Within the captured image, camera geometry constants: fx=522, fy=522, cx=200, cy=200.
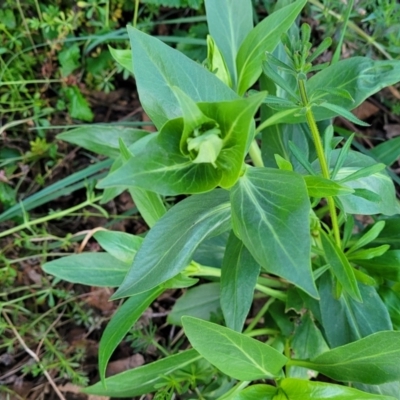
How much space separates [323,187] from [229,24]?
15.1 inches

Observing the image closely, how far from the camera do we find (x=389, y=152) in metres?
1.03

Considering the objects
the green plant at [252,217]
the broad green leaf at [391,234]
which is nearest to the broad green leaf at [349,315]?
the green plant at [252,217]

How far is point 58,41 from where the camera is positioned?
51.3 inches

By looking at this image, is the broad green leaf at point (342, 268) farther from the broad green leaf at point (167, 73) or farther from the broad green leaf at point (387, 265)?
the broad green leaf at point (167, 73)

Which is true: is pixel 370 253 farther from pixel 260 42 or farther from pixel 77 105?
pixel 77 105

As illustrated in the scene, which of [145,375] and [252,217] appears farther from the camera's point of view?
[145,375]

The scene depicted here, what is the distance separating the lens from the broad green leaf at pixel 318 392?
2.23 feet

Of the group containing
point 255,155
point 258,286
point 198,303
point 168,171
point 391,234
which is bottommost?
point 198,303

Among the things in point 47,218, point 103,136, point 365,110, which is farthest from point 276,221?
point 365,110

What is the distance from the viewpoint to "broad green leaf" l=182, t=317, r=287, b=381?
677 mm

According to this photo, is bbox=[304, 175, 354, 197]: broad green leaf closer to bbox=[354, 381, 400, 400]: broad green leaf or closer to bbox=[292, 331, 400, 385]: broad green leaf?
bbox=[292, 331, 400, 385]: broad green leaf

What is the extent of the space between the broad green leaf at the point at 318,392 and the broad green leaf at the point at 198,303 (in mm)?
369

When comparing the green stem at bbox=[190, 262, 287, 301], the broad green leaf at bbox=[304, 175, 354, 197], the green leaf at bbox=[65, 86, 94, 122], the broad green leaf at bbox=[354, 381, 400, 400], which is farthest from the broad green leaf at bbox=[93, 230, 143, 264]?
the green leaf at bbox=[65, 86, 94, 122]

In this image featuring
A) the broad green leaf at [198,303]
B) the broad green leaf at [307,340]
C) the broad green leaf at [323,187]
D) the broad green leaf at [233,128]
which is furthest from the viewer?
the broad green leaf at [198,303]
